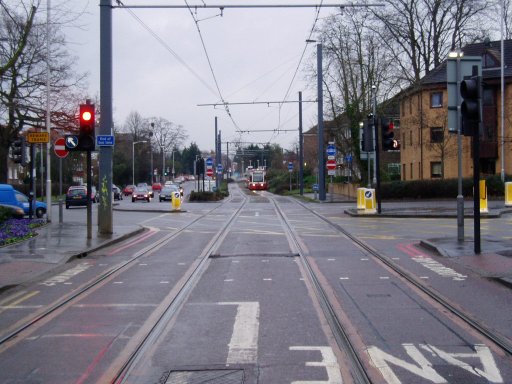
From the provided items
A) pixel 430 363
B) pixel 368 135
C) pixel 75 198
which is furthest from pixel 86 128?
pixel 75 198

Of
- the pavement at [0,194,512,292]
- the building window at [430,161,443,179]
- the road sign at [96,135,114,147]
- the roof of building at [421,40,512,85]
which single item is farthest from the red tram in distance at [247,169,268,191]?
the road sign at [96,135,114,147]

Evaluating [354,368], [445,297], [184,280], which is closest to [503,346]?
[354,368]

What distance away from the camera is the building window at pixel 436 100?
51.2m

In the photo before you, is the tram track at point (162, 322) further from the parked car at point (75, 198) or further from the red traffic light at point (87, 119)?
the parked car at point (75, 198)

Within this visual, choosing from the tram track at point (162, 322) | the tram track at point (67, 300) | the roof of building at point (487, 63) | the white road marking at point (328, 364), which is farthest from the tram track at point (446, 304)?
the roof of building at point (487, 63)

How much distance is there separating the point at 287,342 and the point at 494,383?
7.50 ft

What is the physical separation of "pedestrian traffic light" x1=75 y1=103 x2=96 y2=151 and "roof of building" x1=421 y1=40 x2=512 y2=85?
3544cm

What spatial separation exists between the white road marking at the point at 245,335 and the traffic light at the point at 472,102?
740cm

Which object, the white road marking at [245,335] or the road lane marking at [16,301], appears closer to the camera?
the white road marking at [245,335]

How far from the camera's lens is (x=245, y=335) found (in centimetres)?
770

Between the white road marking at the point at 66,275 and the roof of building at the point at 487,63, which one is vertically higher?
the roof of building at the point at 487,63

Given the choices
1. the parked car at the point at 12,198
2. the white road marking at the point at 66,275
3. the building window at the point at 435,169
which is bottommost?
the white road marking at the point at 66,275

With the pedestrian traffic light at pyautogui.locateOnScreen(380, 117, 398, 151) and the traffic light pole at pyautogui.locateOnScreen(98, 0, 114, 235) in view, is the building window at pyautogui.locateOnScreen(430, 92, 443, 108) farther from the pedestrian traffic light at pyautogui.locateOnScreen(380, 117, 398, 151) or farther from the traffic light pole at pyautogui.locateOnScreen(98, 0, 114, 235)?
the traffic light pole at pyautogui.locateOnScreen(98, 0, 114, 235)

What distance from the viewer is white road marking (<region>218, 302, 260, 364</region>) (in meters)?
6.78
